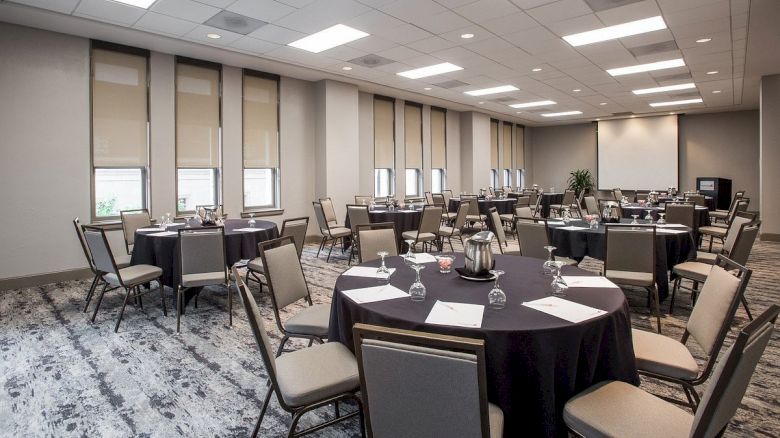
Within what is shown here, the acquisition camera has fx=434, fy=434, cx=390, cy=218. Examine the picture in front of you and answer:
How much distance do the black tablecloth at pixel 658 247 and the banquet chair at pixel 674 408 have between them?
305cm

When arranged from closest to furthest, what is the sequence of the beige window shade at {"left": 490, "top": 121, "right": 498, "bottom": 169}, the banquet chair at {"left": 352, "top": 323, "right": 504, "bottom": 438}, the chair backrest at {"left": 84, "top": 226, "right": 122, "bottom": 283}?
the banquet chair at {"left": 352, "top": 323, "right": 504, "bottom": 438} → the chair backrest at {"left": 84, "top": 226, "right": 122, "bottom": 283} → the beige window shade at {"left": 490, "top": 121, "right": 498, "bottom": 169}

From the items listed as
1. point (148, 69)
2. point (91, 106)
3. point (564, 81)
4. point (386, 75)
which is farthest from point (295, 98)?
point (564, 81)

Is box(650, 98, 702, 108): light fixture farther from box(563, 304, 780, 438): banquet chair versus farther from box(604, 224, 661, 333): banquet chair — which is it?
box(563, 304, 780, 438): banquet chair

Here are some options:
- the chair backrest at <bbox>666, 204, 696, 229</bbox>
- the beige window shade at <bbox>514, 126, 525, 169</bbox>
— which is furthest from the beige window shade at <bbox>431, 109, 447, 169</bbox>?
the chair backrest at <bbox>666, 204, 696, 229</bbox>

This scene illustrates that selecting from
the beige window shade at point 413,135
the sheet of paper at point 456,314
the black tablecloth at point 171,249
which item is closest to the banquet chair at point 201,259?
the black tablecloth at point 171,249

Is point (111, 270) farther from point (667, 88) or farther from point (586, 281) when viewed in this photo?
point (667, 88)

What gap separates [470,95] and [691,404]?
31.1 feet

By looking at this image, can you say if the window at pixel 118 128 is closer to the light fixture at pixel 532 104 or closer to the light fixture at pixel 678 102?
the light fixture at pixel 532 104

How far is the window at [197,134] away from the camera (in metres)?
7.23

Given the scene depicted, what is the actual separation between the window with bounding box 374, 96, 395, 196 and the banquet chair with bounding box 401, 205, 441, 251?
4121 millimetres

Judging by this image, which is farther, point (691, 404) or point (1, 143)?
point (1, 143)

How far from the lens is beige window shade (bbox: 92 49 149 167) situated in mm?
6324

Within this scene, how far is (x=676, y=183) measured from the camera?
1471 centimetres

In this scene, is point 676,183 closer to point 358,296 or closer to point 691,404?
point 691,404
